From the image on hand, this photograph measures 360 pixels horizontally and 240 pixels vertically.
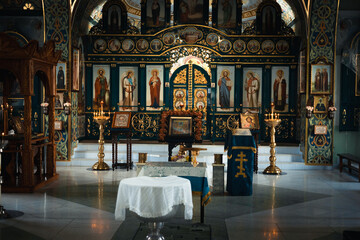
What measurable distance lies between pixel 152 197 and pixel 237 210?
8.48 feet

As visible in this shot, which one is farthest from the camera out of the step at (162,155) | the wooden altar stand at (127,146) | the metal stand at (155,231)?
the step at (162,155)

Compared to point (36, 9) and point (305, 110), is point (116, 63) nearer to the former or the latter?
point (36, 9)

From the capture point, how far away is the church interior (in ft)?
19.3

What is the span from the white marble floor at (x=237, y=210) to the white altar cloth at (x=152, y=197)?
890 mm

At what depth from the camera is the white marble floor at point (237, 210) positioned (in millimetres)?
5500

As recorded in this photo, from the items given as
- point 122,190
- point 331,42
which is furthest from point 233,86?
point 122,190

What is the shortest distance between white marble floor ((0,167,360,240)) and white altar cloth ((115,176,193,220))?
0.89m

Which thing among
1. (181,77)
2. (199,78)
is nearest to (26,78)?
(181,77)

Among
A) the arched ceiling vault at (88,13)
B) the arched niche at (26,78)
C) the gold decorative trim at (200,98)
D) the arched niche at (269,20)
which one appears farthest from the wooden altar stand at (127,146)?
the arched niche at (269,20)

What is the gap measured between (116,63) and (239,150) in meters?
6.67

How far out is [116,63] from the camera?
43.5 ft

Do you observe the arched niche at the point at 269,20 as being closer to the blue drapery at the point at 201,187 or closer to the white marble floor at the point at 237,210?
the white marble floor at the point at 237,210

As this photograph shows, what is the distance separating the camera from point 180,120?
10.0 meters

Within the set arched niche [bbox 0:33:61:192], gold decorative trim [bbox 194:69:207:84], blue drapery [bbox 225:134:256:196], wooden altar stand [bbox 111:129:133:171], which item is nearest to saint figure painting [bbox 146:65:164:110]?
gold decorative trim [bbox 194:69:207:84]
